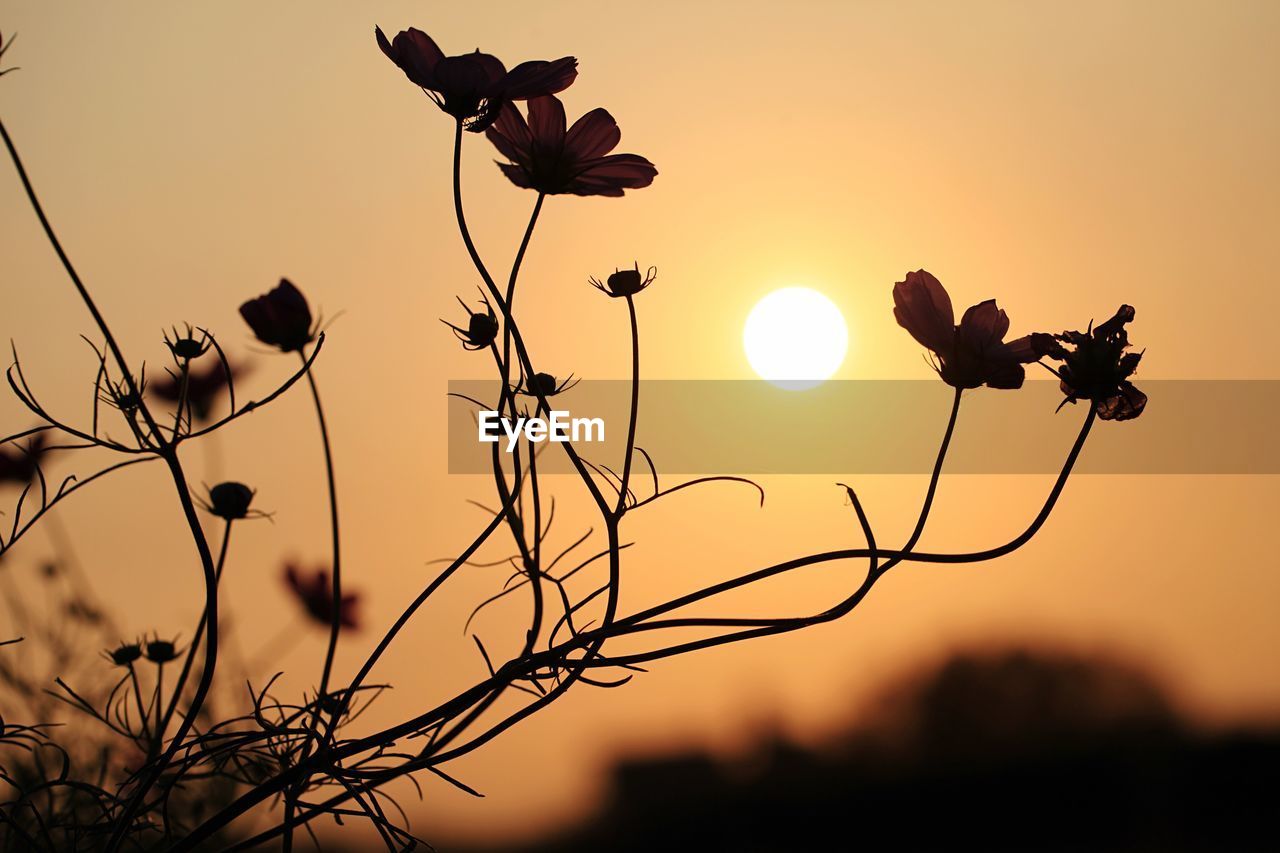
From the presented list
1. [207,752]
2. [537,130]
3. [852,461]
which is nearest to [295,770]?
[207,752]

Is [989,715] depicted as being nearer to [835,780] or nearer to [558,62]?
[835,780]

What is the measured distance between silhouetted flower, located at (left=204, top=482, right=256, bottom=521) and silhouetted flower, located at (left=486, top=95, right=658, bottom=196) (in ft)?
0.60

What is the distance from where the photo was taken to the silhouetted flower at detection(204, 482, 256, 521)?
469 mm

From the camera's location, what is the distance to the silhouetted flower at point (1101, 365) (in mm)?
413

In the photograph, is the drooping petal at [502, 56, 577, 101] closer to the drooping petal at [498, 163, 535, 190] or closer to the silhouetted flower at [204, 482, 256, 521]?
the drooping petal at [498, 163, 535, 190]

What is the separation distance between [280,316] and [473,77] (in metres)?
0.12

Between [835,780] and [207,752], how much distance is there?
7.99 meters

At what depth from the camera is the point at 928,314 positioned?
444 mm

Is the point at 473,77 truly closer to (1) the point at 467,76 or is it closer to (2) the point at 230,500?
(1) the point at 467,76

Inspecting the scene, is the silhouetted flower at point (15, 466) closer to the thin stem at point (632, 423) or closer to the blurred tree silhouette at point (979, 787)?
the thin stem at point (632, 423)

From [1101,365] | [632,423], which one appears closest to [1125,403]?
[1101,365]

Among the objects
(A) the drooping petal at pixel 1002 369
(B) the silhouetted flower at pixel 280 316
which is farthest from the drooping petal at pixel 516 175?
(A) the drooping petal at pixel 1002 369

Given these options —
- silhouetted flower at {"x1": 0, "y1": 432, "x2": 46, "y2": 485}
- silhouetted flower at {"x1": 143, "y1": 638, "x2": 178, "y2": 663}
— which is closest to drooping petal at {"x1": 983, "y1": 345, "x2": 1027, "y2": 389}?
silhouetted flower at {"x1": 143, "y1": 638, "x2": 178, "y2": 663}

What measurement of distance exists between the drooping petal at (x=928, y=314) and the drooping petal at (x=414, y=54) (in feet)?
0.67
